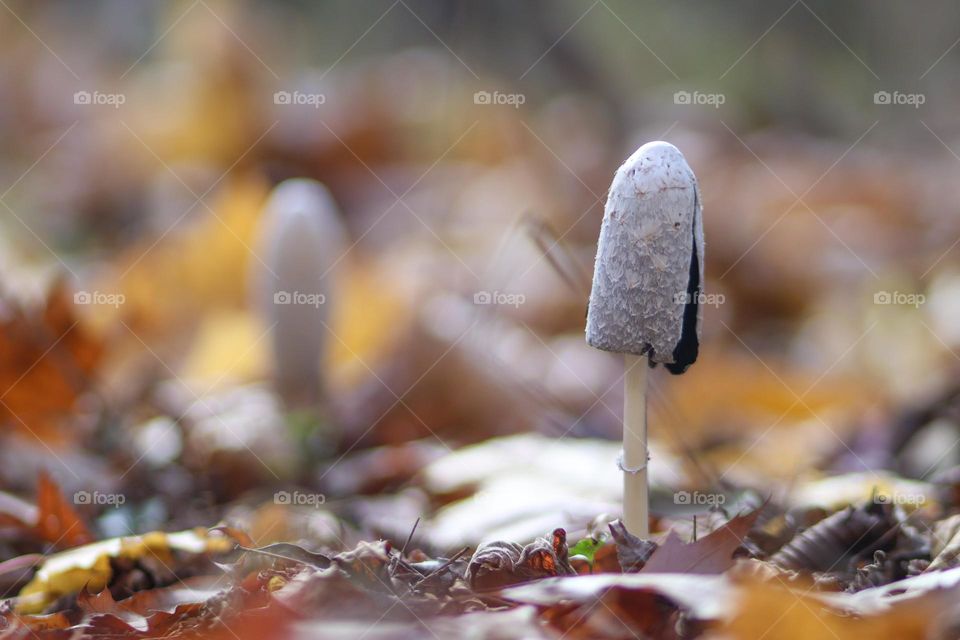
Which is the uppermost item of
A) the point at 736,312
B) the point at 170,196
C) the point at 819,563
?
the point at 170,196

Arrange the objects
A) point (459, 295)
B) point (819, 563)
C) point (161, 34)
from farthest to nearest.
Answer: point (161, 34) < point (459, 295) < point (819, 563)

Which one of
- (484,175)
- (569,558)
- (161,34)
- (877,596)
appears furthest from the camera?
(161,34)

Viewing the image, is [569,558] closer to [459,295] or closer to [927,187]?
[459,295]

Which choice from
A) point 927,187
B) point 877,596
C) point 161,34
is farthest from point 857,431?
point 161,34
